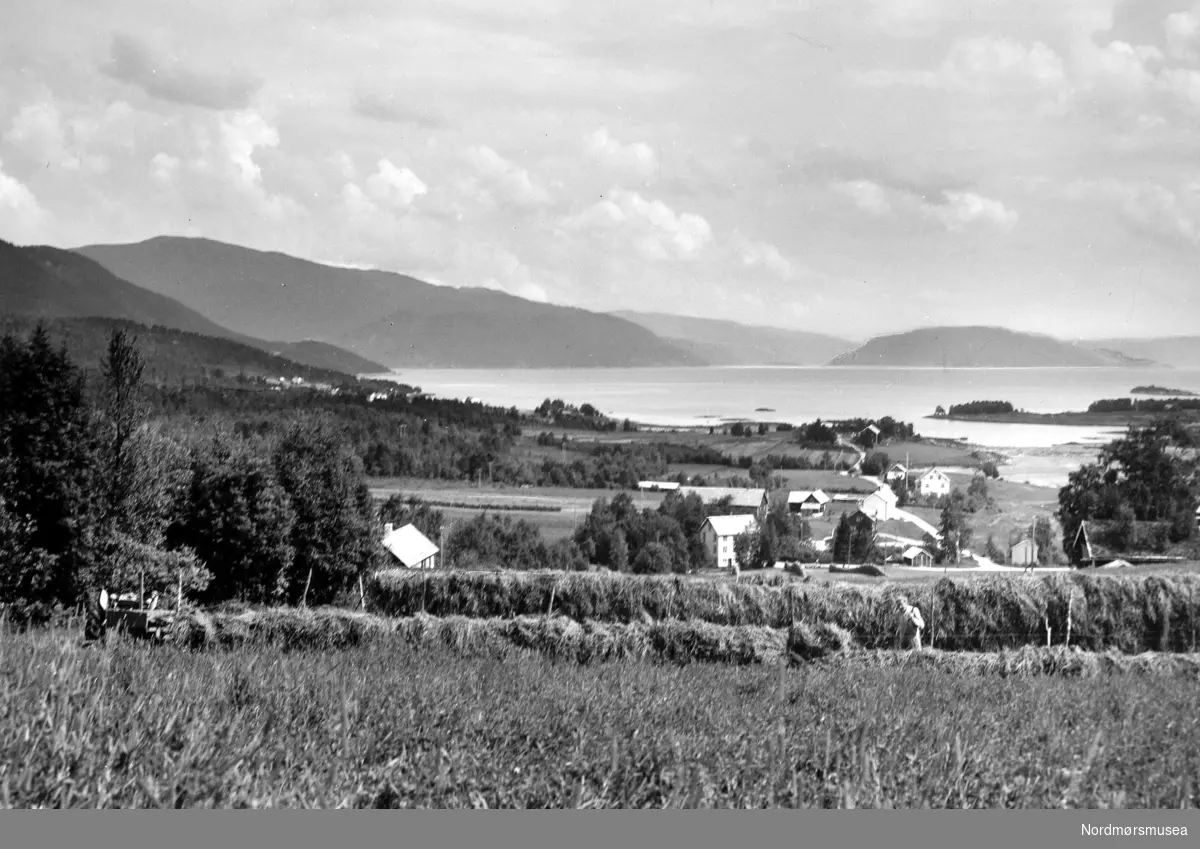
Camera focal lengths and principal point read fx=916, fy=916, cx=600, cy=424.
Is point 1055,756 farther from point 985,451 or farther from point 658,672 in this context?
point 985,451

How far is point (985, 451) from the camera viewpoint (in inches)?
663

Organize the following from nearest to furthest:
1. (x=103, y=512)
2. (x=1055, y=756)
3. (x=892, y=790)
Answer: (x=892, y=790)
(x=1055, y=756)
(x=103, y=512)

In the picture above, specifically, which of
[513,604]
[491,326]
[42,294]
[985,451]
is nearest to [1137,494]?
[985,451]

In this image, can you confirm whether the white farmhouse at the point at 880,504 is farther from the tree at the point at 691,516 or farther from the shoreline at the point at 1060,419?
the tree at the point at 691,516

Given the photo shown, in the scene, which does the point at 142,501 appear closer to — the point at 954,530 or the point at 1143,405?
the point at 954,530

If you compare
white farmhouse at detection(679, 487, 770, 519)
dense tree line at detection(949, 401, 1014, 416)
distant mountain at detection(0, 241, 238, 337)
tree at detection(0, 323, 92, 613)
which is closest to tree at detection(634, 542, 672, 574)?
white farmhouse at detection(679, 487, 770, 519)

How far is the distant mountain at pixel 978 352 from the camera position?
16.7m

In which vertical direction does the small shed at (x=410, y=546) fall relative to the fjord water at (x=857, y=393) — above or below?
below

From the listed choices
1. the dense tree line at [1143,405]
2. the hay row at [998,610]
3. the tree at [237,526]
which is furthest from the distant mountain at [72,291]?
the dense tree line at [1143,405]

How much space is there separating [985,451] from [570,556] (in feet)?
26.7

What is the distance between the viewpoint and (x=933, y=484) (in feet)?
52.4

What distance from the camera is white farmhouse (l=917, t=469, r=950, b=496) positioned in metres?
15.9

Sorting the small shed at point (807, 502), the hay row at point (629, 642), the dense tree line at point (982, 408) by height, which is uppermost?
the dense tree line at point (982, 408)

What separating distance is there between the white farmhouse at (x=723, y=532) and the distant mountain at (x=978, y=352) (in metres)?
4.84
